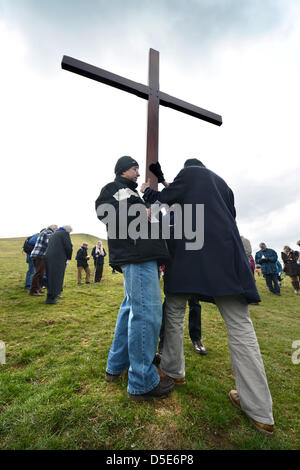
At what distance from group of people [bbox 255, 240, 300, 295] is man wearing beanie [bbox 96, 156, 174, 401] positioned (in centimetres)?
1003

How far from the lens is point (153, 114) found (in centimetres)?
347

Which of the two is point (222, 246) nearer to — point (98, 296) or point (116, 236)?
point (116, 236)

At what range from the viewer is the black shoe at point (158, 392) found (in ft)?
6.91

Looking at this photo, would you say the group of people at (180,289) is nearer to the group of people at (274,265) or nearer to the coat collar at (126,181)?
the coat collar at (126,181)

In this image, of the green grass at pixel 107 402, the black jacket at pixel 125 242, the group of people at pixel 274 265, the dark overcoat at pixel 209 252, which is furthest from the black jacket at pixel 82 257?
the dark overcoat at pixel 209 252

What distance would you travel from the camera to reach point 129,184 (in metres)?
2.55

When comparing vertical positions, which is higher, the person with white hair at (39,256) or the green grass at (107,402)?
the person with white hair at (39,256)

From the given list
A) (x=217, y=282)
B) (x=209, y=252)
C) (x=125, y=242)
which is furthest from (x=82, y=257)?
(x=217, y=282)

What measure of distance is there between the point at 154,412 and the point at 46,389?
1192 millimetres

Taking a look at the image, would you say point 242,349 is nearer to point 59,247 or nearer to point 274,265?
point 59,247

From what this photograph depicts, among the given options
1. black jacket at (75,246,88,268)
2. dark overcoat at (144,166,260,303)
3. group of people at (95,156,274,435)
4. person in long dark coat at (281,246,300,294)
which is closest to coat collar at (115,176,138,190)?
group of people at (95,156,274,435)

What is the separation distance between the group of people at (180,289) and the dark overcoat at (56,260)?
14.8 ft

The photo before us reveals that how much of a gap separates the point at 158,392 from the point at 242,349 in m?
0.92

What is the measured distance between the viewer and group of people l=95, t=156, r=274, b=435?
6.59 ft
